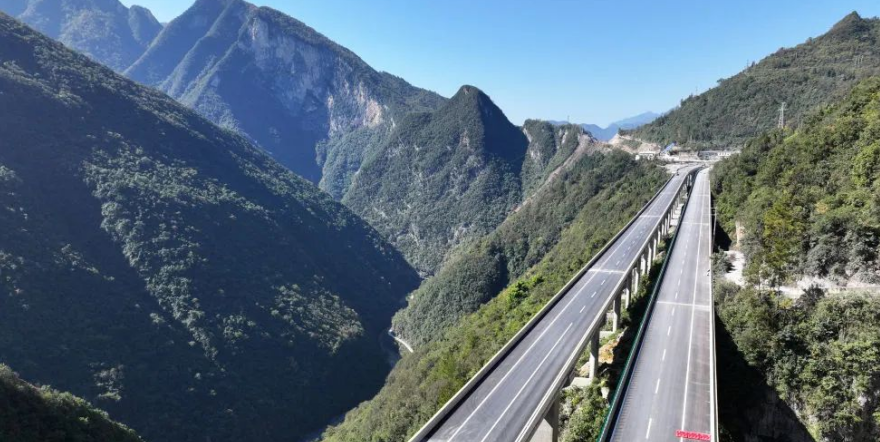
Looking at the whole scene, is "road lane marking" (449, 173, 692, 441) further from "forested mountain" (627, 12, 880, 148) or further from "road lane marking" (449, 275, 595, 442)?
"forested mountain" (627, 12, 880, 148)

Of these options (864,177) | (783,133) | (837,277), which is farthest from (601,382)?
(783,133)

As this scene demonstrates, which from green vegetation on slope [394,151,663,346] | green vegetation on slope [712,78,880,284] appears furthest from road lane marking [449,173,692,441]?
green vegetation on slope [394,151,663,346]

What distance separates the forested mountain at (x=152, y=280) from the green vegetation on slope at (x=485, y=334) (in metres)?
19.8

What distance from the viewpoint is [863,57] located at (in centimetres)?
11800

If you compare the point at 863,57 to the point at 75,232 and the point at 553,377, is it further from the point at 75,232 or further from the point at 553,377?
the point at 75,232

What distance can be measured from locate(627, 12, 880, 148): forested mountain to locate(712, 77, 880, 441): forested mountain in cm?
6916

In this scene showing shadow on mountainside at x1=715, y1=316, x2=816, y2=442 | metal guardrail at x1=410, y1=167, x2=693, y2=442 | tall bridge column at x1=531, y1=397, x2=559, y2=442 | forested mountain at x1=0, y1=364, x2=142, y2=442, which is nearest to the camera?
metal guardrail at x1=410, y1=167, x2=693, y2=442

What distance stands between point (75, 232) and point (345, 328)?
59.7m

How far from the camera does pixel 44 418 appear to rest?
1517 inches

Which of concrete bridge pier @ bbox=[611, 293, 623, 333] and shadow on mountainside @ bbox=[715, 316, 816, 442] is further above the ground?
concrete bridge pier @ bbox=[611, 293, 623, 333]

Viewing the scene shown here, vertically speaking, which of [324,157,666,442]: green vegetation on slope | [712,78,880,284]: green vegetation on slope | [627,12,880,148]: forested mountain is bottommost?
[324,157,666,442]: green vegetation on slope

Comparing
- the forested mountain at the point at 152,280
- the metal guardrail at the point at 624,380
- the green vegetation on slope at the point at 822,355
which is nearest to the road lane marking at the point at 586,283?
the metal guardrail at the point at 624,380

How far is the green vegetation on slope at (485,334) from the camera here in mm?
53406

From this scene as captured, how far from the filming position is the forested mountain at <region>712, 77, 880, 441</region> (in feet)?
79.5
